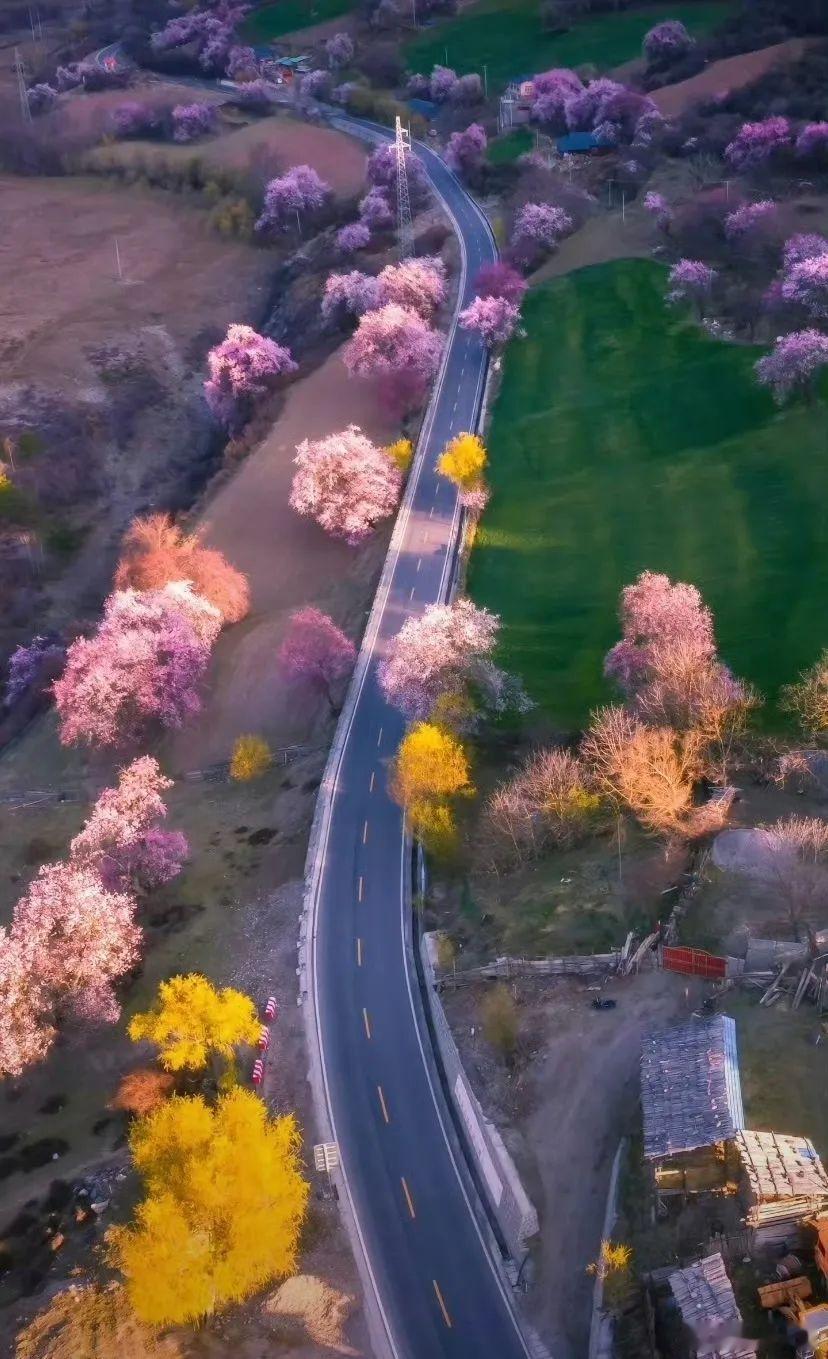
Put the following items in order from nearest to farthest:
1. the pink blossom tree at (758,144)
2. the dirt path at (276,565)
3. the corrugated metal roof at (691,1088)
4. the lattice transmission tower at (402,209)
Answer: the corrugated metal roof at (691,1088) < the dirt path at (276,565) < the pink blossom tree at (758,144) < the lattice transmission tower at (402,209)

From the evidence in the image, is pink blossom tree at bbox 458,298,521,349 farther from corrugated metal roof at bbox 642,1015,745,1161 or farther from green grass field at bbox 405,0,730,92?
green grass field at bbox 405,0,730,92

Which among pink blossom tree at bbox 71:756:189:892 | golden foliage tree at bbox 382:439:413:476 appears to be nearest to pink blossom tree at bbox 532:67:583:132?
golden foliage tree at bbox 382:439:413:476

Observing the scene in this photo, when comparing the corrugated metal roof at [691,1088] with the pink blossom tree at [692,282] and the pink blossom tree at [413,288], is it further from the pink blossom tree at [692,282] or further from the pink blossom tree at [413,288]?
the pink blossom tree at [413,288]

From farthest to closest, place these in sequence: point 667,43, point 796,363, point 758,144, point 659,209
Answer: point 667,43
point 758,144
point 659,209
point 796,363

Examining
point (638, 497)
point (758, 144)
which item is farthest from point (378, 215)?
point (638, 497)

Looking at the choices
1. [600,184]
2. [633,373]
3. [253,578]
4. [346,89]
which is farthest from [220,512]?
[346,89]

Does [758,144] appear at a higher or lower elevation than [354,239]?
higher

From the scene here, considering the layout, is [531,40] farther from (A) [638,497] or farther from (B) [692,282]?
(A) [638,497]

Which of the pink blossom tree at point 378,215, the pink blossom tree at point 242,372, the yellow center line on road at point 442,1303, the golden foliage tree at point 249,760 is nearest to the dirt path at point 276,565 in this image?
the pink blossom tree at point 242,372

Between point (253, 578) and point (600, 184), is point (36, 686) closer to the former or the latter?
point (253, 578)
